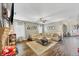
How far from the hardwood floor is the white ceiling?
0.22 m

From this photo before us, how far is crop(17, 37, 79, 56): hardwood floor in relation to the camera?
113 centimetres

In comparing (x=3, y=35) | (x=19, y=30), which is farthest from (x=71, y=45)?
(x=3, y=35)

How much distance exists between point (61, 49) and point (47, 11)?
376 mm

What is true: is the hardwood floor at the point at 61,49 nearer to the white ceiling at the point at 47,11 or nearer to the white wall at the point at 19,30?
the white wall at the point at 19,30

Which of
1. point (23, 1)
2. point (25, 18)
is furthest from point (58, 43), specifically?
point (23, 1)

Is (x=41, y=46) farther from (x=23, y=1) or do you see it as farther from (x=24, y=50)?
(x=23, y=1)

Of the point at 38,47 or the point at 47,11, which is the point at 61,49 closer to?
the point at 38,47

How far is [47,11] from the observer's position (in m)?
1.14

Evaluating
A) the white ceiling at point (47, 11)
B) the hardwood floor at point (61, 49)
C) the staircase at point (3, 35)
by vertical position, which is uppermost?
the white ceiling at point (47, 11)

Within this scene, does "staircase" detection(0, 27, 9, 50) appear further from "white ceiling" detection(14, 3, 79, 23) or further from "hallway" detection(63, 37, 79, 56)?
"hallway" detection(63, 37, 79, 56)

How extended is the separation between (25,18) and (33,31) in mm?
143

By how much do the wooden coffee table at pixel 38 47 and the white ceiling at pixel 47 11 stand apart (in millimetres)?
211

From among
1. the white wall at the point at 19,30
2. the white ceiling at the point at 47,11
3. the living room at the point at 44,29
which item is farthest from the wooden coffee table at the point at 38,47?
the white ceiling at the point at 47,11

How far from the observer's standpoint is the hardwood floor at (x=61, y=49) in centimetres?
113
